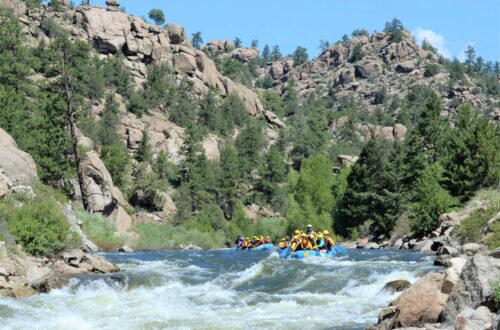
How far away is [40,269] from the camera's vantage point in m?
15.6

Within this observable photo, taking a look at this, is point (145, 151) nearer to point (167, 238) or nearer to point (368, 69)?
point (167, 238)

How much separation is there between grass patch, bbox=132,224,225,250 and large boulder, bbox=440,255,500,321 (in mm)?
29588

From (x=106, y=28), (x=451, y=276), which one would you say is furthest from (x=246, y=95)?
(x=451, y=276)

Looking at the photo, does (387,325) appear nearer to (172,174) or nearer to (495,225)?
(495,225)

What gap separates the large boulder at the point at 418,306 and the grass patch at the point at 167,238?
93.8ft

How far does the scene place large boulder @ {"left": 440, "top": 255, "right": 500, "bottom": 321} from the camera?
310 inches

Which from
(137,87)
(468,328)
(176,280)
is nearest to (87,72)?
(137,87)

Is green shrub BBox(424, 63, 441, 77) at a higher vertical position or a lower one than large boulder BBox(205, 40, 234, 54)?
lower

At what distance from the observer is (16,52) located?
63.5 m

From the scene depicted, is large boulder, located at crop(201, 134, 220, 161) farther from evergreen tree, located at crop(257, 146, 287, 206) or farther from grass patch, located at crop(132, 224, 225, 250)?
grass patch, located at crop(132, 224, 225, 250)

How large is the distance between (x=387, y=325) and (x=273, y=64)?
182153mm

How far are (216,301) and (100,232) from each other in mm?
18770

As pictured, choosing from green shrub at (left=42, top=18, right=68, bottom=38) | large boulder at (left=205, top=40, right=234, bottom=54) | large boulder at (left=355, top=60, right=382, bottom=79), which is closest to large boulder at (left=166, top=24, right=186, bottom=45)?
green shrub at (left=42, top=18, right=68, bottom=38)

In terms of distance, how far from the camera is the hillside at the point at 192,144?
3950 cm
